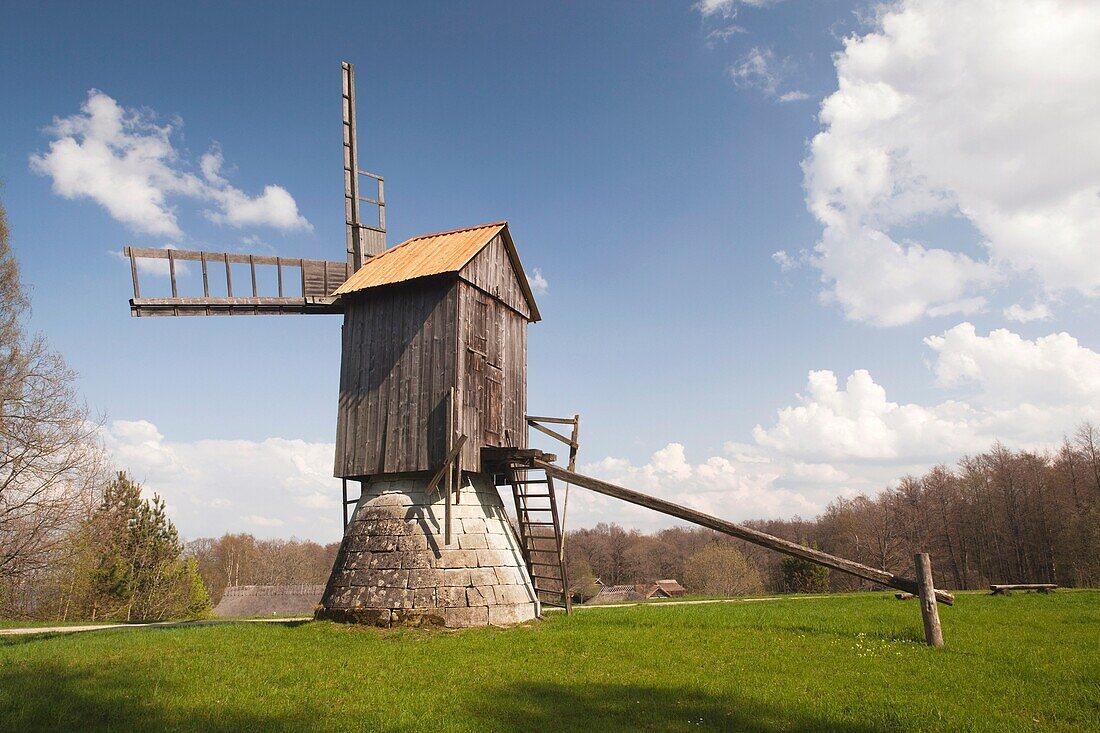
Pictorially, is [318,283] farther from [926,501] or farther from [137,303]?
[926,501]

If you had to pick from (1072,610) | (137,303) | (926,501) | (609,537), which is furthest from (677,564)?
(137,303)

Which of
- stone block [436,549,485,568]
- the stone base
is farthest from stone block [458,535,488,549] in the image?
stone block [436,549,485,568]

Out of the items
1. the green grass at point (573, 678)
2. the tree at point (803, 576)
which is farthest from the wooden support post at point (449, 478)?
the tree at point (803, 576)

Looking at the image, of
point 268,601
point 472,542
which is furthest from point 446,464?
point 268,601

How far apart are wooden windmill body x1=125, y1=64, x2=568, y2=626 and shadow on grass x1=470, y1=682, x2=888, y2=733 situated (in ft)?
18.7

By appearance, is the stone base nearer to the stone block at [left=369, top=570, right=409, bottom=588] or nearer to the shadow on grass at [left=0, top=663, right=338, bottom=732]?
the stone block at [left=369, top=570, right=409, bottom=588]

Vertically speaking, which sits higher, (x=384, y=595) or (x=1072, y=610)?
(x=384, y=595)

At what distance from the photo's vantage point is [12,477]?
61.8 ft

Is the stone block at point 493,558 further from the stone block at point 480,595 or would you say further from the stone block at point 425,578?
the stone block at point 425,578

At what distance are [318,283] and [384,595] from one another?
8534 millimetres

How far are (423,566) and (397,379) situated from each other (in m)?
4.38

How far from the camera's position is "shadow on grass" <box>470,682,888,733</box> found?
6.57m

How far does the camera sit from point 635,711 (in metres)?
7.21

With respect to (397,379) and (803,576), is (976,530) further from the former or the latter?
(397,379)
